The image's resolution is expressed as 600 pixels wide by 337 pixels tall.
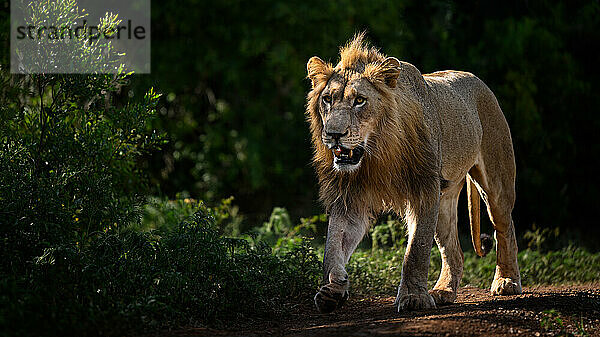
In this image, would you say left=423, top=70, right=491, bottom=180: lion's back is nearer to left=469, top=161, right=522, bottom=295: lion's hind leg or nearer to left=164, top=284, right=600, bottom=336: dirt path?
left=469, top=161, right=522, bottom=295: lion's hind leg

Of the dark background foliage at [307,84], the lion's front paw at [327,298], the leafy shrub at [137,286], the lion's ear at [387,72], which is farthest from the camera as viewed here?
the dark background foliage at [307,84]

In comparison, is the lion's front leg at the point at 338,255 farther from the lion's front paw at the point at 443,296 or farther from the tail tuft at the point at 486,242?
the tail tuft at the point at 486,242

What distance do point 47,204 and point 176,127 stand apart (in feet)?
30.1

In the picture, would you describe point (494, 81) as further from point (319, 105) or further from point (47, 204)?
point (47, 204)

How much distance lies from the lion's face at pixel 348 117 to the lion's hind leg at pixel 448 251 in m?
1.36

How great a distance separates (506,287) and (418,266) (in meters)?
1.47

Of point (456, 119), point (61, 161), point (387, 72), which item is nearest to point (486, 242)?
point (456, 119)

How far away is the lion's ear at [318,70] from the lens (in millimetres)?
5457

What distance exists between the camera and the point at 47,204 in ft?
17.0

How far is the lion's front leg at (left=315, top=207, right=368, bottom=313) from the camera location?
4.89 m

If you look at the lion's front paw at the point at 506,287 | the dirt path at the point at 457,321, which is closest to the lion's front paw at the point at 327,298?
the dirt path at the point at 457,321

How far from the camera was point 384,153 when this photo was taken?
5320mm

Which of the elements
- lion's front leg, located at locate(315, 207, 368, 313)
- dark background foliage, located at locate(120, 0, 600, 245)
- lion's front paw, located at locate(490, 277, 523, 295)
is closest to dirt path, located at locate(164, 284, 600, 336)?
lion's front leg, located at locate(315, 207, 368, 313)

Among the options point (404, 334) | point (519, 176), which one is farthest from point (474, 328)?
point (519, 176)
